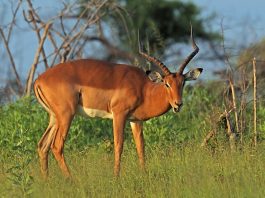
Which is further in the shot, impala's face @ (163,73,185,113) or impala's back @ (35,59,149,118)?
impala's back @ (35,59,149,118)

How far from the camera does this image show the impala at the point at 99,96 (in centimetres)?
903

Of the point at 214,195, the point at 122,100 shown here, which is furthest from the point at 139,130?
the point at 214,195

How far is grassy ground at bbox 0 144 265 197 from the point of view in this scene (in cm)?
689

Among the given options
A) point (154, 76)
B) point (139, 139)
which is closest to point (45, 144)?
point (139, 139)

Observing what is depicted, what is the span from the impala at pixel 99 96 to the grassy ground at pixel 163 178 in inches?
13.9

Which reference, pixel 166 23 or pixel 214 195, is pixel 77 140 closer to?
pixel 214 195

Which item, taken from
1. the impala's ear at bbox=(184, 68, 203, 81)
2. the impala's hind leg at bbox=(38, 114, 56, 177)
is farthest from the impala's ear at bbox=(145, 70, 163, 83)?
the impala's hind leg at bbox=(38, 114, 56, 177)

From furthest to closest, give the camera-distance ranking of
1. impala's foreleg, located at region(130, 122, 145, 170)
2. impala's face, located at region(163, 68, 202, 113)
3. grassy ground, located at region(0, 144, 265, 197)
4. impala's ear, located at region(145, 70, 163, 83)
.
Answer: impala's foreleg, located at region(130, 122, 145, 170) < impala's ear, located at region(145, 70, 163, 83) < impala's face, located at region(163, 68, 202, 113) < grassy ground, located at region(0, 144, 265, 197)

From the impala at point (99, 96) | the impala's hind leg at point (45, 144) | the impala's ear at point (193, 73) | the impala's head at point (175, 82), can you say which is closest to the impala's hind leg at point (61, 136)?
the impala at point (99, 96)

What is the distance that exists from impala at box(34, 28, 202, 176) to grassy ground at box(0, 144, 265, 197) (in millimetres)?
352

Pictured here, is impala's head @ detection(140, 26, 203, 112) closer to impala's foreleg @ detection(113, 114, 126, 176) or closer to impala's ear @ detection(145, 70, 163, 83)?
impala's ear @ detection(145, 70, 163, 83)

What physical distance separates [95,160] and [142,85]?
1018 mm

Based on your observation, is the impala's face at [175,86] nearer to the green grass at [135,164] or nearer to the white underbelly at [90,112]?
the green grass at [135,164]

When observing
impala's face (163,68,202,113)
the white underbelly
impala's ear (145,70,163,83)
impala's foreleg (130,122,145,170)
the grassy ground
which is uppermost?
impala's ear (145,70,163,83)
